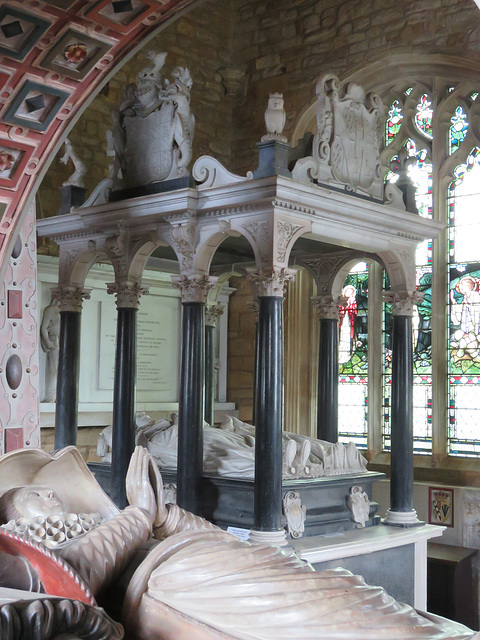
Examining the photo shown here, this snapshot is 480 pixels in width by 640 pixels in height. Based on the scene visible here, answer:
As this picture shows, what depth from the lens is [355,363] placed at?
963 centimetres

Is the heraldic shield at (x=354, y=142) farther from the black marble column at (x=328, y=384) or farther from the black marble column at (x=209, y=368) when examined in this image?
the black marble column at (x=209, y=368)

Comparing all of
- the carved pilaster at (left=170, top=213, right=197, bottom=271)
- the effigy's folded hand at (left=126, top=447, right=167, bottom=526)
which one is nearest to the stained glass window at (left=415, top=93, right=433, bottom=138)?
the carved pilaster at (left=170, top=213, right=197, bottom=271)

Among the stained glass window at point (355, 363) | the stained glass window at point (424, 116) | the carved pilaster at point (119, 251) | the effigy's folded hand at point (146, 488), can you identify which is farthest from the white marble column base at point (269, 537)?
the stained glass window at point (424, 116)

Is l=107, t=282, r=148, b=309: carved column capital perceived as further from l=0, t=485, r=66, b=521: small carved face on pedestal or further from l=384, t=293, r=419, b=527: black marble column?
l=0, t=485, r=66, b=521: small carved face on pedestal

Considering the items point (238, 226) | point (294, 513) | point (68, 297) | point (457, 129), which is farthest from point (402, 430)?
point (457, 129)

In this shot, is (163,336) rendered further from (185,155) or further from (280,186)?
(280,186)

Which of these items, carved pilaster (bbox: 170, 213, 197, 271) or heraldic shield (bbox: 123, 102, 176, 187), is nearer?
carved pilaster (bbox: 170, 213, 197, 271)

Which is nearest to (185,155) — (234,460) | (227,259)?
(227,259)

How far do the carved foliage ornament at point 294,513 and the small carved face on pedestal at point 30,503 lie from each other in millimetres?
4261

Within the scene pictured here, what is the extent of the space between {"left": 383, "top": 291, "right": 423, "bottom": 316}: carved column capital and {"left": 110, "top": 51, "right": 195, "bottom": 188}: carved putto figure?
6.69 ft

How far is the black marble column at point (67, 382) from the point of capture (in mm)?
6680

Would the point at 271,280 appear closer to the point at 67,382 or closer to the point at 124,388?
the point at 124,388

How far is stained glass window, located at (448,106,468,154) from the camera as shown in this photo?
909 cm

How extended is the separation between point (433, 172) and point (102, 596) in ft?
27.7
